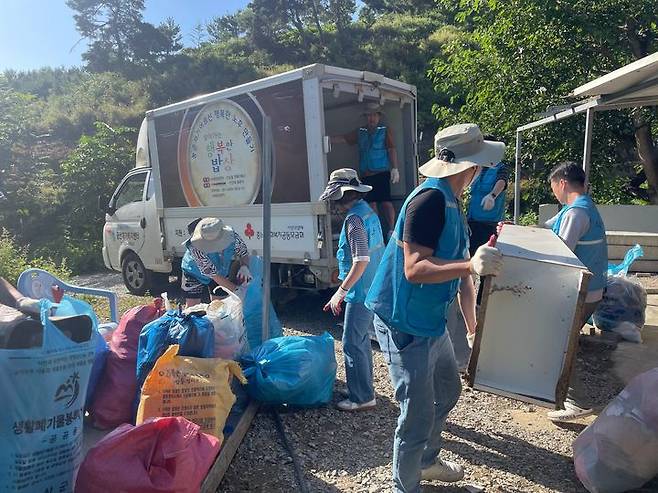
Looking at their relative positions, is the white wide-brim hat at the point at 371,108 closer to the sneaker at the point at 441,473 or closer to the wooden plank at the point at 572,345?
the wooden plank at the point at 572,345

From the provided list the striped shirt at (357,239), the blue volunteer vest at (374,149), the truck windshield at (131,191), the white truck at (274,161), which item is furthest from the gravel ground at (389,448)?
the truck windshield at (131,191)

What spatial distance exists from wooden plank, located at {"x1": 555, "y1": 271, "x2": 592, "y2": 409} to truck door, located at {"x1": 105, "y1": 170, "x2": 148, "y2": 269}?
6.57m

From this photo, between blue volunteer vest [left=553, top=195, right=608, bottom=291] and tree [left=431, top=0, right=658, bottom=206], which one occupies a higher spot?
tree [left=431, top=0, right=658, bottom=206]

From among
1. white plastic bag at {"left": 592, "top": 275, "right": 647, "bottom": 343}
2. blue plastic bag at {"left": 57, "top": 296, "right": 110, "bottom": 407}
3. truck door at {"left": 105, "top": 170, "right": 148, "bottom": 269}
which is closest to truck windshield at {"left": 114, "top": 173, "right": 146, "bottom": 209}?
truck door at {"left": 105, "top": 170, "right": 148, "bottom": 269}

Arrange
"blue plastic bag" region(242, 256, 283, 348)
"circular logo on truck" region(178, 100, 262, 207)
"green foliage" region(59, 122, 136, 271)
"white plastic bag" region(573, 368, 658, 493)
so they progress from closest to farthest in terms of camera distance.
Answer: "white plastic bag" region(573, 368, 658, 493)
"blue plastic bag" region(242, 256, 283, 348)
"circular logo on truck" region(178, 100, 262, 207)
"green foliage" region(59, 122, 136, 271)

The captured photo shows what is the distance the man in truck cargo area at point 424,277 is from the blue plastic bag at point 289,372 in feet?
3.97

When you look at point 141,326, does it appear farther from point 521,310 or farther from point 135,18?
point 135,18

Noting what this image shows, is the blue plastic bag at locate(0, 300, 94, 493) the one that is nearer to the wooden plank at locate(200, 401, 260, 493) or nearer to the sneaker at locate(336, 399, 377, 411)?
the wooden plank at locate(200, 401, 260, 493)

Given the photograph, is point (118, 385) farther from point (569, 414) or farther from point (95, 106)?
point (95, 106)

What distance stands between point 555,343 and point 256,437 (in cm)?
190

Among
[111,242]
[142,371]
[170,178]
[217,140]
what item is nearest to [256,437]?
[142,371]

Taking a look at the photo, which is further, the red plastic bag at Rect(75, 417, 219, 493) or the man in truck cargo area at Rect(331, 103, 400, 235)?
Answer: the man in truck cargo area at Rect(331, 103, 400, 235)

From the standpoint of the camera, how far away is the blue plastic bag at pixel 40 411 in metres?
2.11

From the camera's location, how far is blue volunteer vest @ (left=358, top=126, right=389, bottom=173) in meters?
6.52
